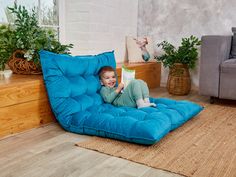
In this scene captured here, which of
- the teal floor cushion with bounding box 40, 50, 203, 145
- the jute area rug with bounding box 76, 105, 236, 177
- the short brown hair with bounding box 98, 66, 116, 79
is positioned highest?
the short brown hair with bounding box 98, 66, 116, 79

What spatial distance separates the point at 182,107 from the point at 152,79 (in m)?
1.63

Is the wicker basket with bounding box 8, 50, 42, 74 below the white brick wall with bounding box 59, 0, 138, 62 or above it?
below

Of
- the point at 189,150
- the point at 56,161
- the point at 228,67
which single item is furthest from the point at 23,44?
the point at 228,67

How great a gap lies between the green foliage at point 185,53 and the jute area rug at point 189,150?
139 centimetres

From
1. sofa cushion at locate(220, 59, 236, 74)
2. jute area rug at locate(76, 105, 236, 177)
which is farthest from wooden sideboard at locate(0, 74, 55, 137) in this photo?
sofa cushion at locate(220, 59, 236, 74)

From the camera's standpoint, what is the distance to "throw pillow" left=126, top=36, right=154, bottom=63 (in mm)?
3949

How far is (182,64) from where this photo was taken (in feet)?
12.1

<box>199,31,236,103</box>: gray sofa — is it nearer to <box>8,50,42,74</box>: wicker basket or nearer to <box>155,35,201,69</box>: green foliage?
<box>155,35,201,69</box>: green foliage

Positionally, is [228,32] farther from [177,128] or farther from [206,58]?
[177,128]

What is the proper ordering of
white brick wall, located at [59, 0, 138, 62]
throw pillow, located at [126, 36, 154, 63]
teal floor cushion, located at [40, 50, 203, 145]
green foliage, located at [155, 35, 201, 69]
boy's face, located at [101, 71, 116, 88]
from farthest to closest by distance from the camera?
throw pillow, located at [126, 36, 154, 63], green foliage, located at [155, 35, 201, 69], white brick wall, located at [59, 0, 138, 62], boy's face, located at [101, 71, 116, 88], teal floor cushion, located at [40, 50, 203, 145]

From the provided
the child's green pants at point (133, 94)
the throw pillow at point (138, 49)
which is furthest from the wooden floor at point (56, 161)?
the throw pillow at point (138, 49)

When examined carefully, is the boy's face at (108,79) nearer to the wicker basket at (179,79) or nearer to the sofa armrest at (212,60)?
the sofa armrest at (212,60)

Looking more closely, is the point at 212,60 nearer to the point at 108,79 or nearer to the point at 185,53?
the point at 185,53

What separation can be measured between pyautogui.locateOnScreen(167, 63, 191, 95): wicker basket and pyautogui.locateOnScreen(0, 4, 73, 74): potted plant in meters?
1.75
